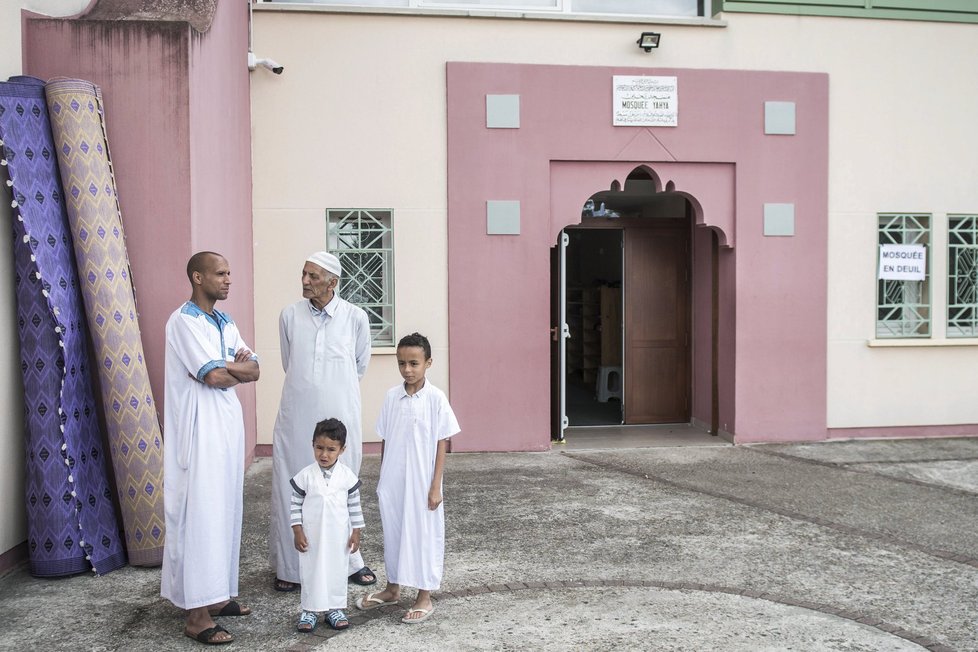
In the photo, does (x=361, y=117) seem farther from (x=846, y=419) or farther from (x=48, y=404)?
(x=846, y=419)

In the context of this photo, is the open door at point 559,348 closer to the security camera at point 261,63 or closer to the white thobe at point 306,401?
the security camera at point 261,63

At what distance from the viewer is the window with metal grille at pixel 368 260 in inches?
332

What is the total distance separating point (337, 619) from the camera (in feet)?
13.6

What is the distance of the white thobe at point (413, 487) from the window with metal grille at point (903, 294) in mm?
6385

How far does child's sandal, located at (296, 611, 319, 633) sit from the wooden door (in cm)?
648

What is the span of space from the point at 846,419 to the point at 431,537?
6.18 metres

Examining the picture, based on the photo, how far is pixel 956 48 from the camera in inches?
363

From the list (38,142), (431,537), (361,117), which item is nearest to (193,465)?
(431,537)

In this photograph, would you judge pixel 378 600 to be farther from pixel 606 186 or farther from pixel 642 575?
pixel 606 186

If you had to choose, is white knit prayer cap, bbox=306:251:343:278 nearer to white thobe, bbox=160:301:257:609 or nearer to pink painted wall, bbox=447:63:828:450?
white thobe, bbox=160:301:257:609

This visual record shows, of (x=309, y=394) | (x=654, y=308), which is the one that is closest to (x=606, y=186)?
(x=654, y=308)

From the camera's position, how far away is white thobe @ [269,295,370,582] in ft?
15.3

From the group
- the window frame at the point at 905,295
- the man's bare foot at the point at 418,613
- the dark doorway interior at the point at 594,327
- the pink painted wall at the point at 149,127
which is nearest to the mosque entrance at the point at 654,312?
the dark doorway interior at the point at 594,327

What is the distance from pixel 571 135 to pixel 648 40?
1122 millimetres
